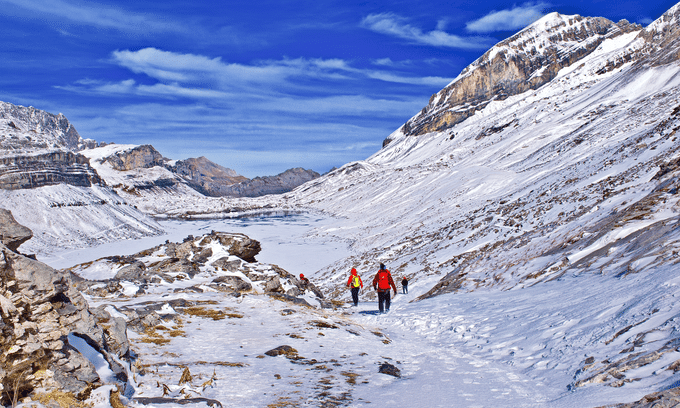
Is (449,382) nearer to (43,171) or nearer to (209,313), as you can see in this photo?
(209,313)

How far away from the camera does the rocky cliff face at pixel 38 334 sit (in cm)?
425

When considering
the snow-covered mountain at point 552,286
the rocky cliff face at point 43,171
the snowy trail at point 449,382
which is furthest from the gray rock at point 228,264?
the rocky cliff face at point 43,171

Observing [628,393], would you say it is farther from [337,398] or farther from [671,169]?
→ [671,169]

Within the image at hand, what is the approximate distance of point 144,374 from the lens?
19.2ft

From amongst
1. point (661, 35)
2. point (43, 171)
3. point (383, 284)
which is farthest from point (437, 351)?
point (661, 35)

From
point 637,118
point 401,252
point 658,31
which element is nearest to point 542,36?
point 658,31

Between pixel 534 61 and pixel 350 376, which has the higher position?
pixel 534 61

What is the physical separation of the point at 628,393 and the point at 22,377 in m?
6.87

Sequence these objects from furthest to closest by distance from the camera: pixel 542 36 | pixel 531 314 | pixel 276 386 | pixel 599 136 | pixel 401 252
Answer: pixel 542 36
pixel 599 136
pixel 401 252
pixel 531 314
pixel 276 386

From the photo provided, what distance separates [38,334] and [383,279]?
1047cm

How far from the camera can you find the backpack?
44.7 ft

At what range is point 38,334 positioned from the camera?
4.57 meters

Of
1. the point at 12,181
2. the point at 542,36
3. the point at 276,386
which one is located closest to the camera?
the point at 276,386

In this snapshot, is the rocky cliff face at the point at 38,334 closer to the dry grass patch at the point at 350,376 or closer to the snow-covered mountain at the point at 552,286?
the snow-covered mountain at the point at 552,286
